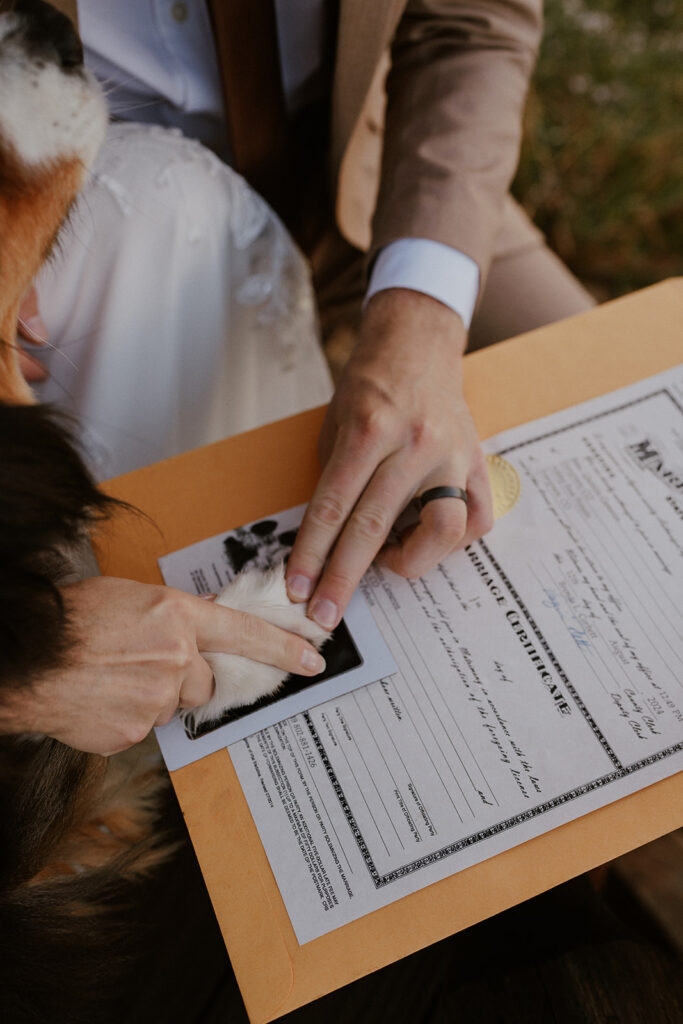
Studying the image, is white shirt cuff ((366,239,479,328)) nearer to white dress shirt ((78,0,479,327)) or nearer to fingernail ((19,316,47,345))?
white dress shirt ((78,0,479,327))

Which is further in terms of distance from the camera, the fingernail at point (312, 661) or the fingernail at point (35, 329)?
the fingernail at point (35, 329)

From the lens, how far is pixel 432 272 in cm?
76

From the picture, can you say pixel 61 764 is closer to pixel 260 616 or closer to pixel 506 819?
pixel 260 616

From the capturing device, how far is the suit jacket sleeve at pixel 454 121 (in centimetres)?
78

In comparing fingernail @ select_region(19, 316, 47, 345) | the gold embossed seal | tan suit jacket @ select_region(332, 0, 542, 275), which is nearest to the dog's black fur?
fingernail @ select_region(19, 316, 47, 345)

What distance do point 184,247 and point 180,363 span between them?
135 millimetres

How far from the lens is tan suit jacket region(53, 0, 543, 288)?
2.53 ft

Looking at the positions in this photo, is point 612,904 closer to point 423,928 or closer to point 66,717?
point 423,928

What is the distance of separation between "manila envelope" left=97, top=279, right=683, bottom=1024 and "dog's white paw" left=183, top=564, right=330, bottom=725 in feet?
0.14

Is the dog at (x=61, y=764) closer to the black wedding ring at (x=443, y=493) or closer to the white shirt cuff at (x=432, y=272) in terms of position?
the black wedding ring at (x=443, y=493)

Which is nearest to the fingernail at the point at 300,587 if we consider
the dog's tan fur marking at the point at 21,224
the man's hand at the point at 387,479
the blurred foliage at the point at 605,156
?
the man's hand at the point at 387,479

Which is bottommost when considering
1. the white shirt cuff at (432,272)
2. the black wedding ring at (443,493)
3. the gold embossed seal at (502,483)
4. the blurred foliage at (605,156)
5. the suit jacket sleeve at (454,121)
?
the blurred foliage at (605,156)

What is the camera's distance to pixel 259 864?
55 centimetres

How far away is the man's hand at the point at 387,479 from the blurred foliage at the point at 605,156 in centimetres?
105
